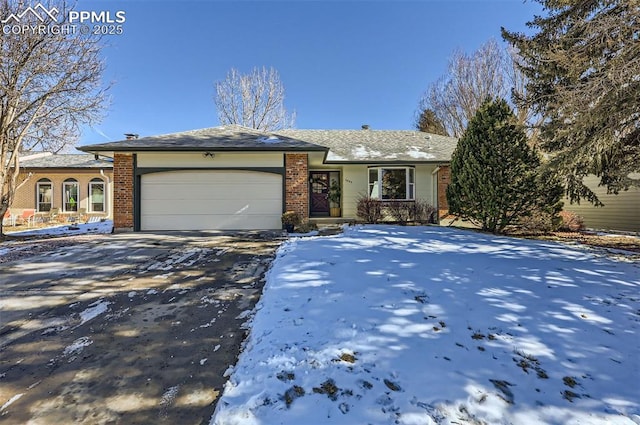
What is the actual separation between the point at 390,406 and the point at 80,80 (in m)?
13.5

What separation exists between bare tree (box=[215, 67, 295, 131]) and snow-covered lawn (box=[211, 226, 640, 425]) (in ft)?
70.2

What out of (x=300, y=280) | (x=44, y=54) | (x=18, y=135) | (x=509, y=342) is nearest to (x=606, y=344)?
(x=509, y=342)

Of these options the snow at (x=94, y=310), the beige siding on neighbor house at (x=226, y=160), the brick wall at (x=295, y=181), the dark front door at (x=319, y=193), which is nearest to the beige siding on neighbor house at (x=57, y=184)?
the beige siding on neighbor house at (x=226, y=160)

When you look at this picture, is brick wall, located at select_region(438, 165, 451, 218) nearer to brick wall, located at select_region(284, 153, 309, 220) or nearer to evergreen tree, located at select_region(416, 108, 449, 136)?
brick wall, located at select_region(284, 153, 309, 220)

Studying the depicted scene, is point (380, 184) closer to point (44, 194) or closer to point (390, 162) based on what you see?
point (390, 162)

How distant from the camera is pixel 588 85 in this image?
6.12m

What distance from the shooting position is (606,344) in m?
2.95

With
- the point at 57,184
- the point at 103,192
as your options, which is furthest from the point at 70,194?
the point at 103,192

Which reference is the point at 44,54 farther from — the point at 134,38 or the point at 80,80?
the point at 134,38

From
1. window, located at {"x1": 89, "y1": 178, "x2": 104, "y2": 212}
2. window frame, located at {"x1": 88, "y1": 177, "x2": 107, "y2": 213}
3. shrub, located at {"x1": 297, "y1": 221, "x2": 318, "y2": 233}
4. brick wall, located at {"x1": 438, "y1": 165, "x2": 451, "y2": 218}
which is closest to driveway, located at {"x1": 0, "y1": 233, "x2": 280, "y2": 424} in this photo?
shrub, located at {"x1": 297, "y1": 221, "x2": 318, "y2": 233}

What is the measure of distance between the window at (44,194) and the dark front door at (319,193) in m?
15.4

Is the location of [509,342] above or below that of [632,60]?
below

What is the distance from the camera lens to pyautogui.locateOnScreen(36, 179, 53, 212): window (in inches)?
694

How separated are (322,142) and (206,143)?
21.2ft
